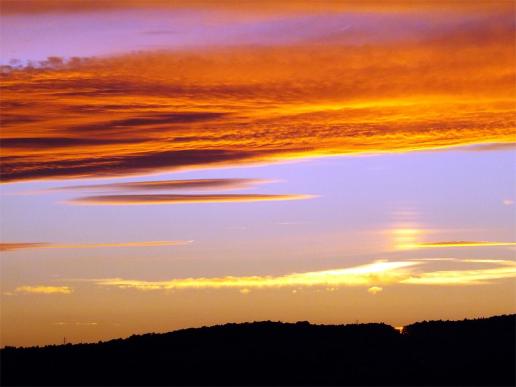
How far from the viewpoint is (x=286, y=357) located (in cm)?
2391

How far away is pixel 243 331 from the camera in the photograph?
1044 inches

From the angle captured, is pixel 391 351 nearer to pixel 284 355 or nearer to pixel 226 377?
pixel 284 355

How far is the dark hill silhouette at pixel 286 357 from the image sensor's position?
877 inches

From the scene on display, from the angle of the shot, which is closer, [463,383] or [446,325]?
[463,383]

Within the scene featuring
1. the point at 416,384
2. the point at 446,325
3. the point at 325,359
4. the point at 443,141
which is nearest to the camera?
the point at 416,384

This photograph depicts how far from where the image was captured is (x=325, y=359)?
23922mm

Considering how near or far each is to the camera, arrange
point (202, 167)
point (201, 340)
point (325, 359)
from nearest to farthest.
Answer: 1. point (325, 359)
2. point (201, 340)
3. point (202, 167)

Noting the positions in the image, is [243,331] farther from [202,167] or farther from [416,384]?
[202,167]

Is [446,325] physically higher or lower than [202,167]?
lower

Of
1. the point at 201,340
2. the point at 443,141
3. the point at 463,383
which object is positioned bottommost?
the point at 463,383

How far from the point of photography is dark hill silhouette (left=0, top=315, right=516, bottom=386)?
2228cm

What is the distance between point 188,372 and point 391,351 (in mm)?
5750

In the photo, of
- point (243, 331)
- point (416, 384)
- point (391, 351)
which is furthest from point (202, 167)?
point (416, 384)

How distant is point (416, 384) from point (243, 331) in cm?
599
